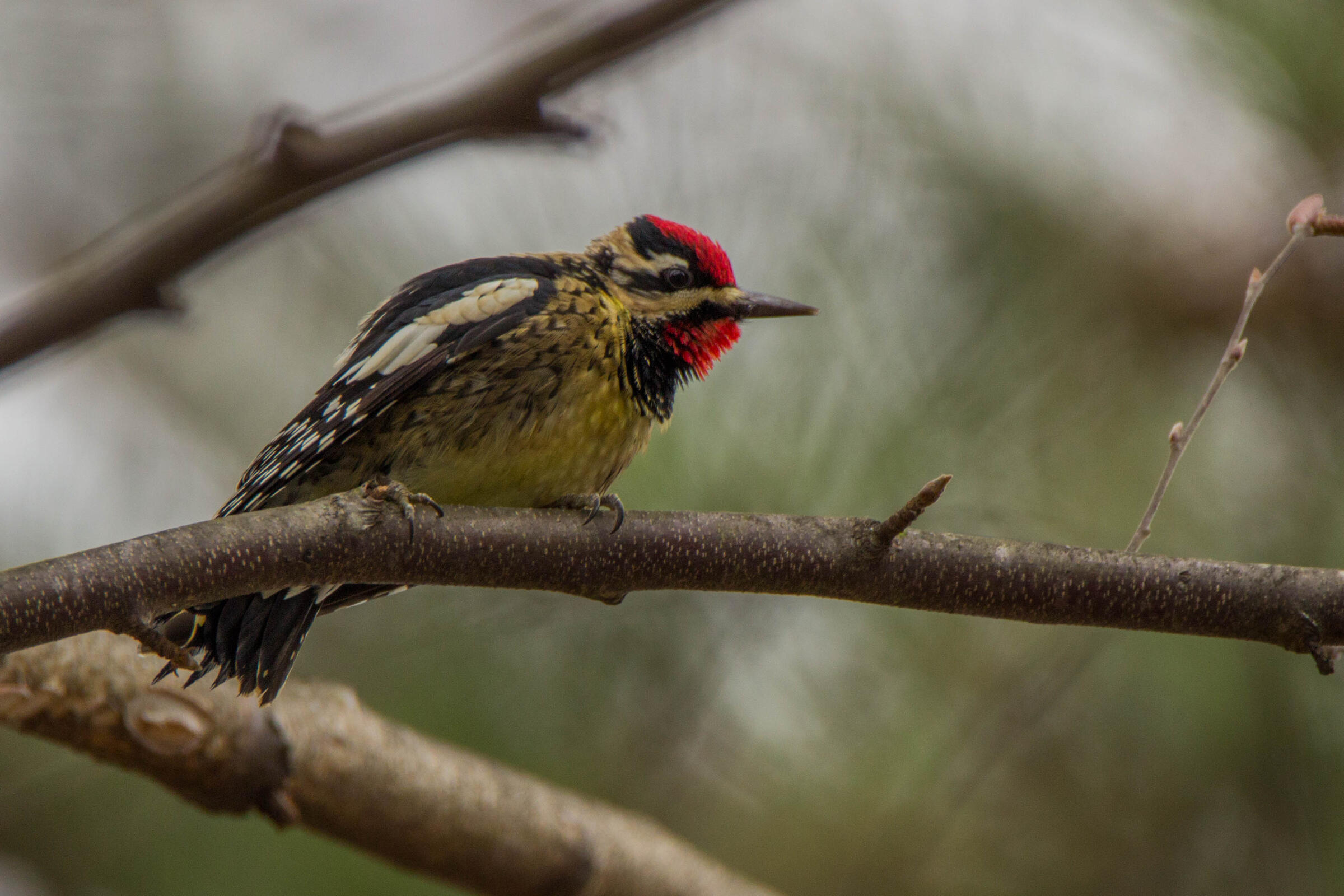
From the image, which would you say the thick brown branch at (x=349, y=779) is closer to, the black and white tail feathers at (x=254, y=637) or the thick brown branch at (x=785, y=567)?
the black and white tail feathers at (x=254, y=637)

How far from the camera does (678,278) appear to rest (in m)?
2.89

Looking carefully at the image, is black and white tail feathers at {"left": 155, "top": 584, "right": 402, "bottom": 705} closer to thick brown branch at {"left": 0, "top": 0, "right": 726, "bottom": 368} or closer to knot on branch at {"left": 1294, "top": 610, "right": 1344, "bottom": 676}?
thick brown branch at {"left": 0, "top": 0, "right": 726, "bottom": 368}

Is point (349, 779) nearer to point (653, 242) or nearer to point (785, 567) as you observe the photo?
point (785, 567)

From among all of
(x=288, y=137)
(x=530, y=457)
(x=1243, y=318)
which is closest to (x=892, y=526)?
(x=1243, y=318)

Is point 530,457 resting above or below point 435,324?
below

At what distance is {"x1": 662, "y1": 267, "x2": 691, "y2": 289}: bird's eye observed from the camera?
Answer: 288cm

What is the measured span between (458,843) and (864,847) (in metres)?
0.87

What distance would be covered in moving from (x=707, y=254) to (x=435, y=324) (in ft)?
2.18

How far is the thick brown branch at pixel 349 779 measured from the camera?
7.73 ft

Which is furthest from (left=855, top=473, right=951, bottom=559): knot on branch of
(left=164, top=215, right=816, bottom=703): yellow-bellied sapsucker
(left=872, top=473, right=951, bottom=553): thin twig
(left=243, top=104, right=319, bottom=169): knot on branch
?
(left=243, top=104, right=319, bottom=169): knot on branch

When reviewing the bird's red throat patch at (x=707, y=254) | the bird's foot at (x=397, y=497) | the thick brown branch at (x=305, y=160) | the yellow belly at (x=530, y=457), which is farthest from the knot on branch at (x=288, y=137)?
the bird's red throat patch at (x=707, y=254)

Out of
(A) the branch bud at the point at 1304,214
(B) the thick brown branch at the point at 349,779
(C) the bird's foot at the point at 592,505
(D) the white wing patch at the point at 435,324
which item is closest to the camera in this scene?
(A) the branch bud at the point at 1304,214

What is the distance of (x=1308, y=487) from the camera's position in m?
2.59

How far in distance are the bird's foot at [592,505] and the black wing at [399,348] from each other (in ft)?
1.16
